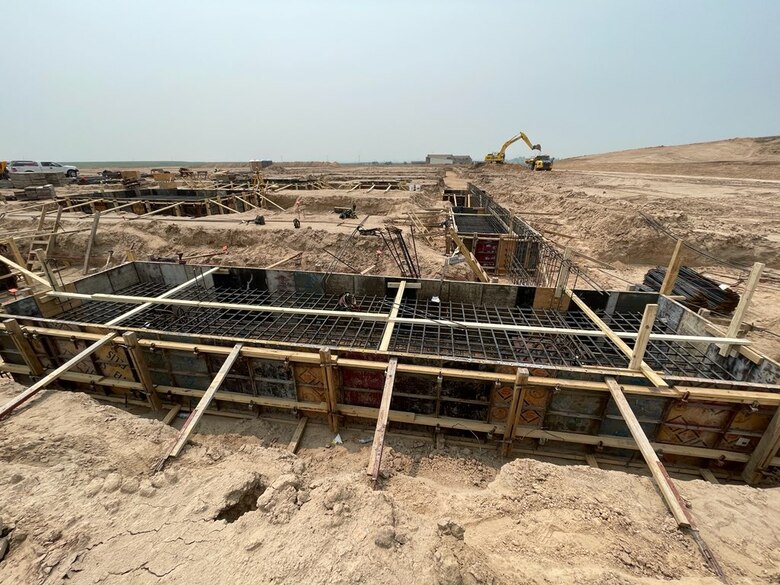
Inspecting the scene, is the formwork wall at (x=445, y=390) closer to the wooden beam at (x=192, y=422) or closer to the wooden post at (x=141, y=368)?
the wooden post at (x=141, y=368)

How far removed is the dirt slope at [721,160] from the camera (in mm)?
31234

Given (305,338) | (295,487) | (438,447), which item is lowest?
(438,447)

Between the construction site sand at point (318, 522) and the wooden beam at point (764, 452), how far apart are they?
1.32 m

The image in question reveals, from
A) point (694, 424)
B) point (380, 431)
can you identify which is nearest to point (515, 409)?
point (380, 431)

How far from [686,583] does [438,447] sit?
3.19 meters

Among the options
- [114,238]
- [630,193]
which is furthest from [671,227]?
[114,238]

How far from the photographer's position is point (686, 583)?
2506 mm

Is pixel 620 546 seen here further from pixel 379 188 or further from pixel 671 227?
pixel 379 188

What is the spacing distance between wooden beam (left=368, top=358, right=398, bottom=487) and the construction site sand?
23 centimetres

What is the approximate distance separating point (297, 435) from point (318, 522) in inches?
113

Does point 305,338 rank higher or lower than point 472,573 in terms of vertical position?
lower

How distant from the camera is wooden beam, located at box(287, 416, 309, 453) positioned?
5279 millimetres

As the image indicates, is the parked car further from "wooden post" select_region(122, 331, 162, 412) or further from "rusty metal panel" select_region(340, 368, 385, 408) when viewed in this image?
"rusty metal panel" select_region(340, 368, 385, 408)

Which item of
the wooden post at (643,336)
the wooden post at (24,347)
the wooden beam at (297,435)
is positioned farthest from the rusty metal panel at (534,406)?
the wooden post at (24,347)
